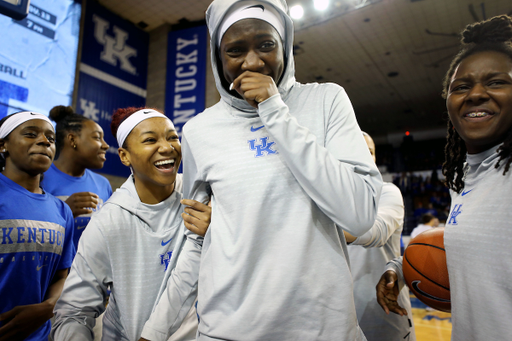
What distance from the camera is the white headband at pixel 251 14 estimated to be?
3.83 ft

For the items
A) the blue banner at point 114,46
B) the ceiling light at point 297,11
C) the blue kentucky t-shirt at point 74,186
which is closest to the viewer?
the blue kentucky t-shirt at point 74,186

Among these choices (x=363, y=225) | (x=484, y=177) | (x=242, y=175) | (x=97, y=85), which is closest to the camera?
(x=363, y=225)

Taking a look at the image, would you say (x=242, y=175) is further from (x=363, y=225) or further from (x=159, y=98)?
(x=159, y=98)

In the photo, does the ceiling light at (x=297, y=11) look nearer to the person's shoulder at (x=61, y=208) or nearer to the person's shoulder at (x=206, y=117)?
the person's shoulder at (x=61, y=208)

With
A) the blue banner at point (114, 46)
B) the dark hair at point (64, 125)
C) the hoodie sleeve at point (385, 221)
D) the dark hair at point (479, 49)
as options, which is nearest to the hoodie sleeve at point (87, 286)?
the hoodie sleeve at point (385, 221)

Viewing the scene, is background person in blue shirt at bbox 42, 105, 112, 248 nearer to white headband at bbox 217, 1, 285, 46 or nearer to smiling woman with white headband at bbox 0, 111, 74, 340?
smiling woman with white headband at bbox 0, 111, 74, 340

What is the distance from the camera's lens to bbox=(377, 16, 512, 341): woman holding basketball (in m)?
1.12

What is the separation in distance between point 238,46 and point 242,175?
43 centimetres

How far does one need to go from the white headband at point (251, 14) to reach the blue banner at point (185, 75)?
5749mm

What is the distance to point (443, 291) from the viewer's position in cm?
153

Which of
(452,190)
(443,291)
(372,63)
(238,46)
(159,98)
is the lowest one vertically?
(443,291)

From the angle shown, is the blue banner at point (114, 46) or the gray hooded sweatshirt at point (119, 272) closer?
the gray hooded sweatshirt at point (119, 272)

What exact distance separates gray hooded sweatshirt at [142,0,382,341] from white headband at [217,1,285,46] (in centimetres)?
2

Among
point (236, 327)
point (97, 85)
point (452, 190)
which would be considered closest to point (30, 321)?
point (236, 327)
